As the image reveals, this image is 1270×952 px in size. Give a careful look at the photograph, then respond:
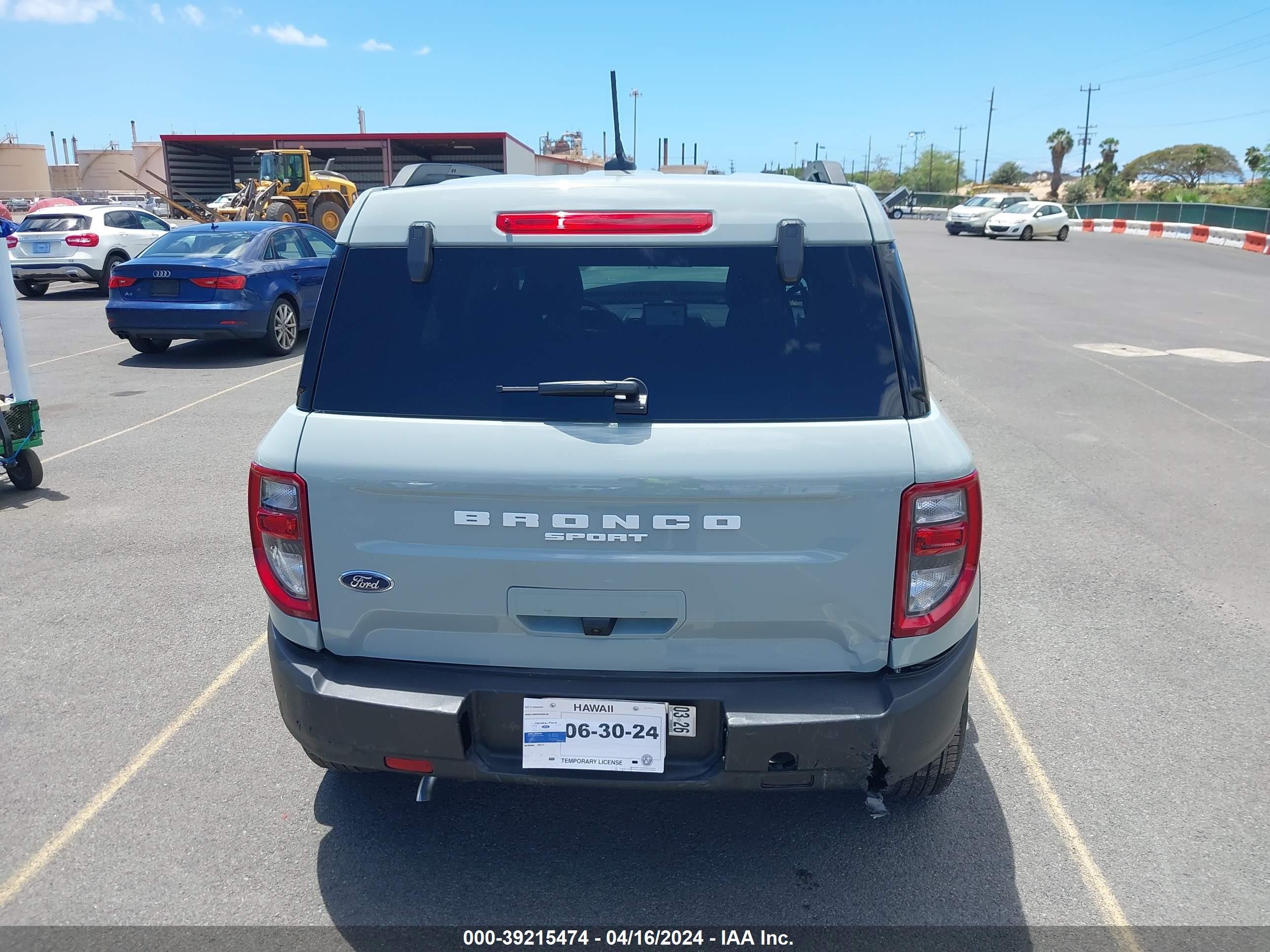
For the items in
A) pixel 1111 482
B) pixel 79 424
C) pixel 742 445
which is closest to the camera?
pixel 742 445

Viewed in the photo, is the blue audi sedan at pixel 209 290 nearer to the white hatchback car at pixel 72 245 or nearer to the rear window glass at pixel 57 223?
the white hatchback car at pixel 72 245

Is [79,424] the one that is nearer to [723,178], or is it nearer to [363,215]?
[363,215]

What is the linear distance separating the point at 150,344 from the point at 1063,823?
12563mm

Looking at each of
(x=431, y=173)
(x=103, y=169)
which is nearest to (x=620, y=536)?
(x=431, y=173)

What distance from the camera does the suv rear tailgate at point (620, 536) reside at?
99.2 inches

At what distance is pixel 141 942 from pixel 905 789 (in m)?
2.30

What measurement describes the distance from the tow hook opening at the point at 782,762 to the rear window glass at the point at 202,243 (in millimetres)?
11447

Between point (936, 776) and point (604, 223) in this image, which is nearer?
point (604, 223)

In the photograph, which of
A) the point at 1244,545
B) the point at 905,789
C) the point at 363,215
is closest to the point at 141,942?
the point at 363,215

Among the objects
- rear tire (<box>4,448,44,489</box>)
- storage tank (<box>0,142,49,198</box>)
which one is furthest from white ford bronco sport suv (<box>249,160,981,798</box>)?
storage tank (<box>0,142,49,198</box>)

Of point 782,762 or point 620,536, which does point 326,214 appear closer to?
point 620,536

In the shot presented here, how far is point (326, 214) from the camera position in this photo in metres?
31.8

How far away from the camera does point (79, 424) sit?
9086 mm

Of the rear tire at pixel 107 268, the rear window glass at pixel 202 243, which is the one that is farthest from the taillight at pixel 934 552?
the rear tire at pixel 107 268
